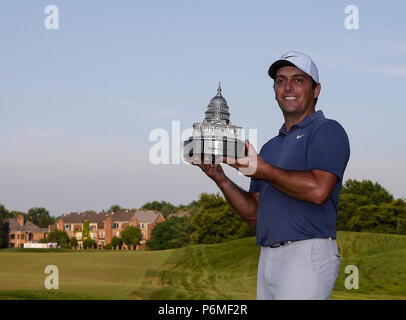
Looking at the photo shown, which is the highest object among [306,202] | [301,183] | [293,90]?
[293,90]

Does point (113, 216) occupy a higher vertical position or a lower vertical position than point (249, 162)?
lower

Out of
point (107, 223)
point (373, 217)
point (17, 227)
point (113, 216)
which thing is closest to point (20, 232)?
point (17, 227)

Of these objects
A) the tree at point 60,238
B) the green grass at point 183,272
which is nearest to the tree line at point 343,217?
the green grass at point 183,272

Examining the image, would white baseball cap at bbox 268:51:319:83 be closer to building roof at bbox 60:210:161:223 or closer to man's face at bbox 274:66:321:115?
man's face at bbox 274:66:321:115

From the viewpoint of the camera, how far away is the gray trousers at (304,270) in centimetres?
502

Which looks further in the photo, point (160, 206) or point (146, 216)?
point (160, 206)

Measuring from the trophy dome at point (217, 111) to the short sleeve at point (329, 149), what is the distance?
86 cm

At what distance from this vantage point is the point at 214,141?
4.70 metres

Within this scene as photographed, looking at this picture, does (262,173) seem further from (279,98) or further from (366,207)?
(366,207)

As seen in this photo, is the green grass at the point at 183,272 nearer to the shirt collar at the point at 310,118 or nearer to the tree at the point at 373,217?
the shirt collar at the point at 310,118

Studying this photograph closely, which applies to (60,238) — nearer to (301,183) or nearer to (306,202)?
(306,202)

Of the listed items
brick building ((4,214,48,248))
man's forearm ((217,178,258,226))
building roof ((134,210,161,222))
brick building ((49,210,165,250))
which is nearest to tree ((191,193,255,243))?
brick building ((49,210,165,250))

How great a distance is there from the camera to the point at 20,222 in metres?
152

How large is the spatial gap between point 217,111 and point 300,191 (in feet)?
3.83
